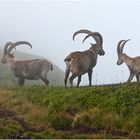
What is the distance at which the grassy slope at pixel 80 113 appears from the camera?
16078 millimetres

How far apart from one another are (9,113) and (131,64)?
982 cm

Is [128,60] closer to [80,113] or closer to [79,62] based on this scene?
[79,62]

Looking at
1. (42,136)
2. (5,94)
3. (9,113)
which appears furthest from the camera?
(5,94)

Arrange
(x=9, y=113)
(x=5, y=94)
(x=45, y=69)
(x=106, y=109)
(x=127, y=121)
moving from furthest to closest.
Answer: (x=45, y=69), (x=5, y=94), (x=9, y=113), (x=106, y=109), (x=127, y=121)

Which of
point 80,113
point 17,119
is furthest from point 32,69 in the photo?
point 80,113

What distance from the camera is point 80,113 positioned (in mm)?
18188

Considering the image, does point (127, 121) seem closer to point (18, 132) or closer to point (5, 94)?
point (18, 132)

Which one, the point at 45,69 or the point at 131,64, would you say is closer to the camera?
the point at 131,64

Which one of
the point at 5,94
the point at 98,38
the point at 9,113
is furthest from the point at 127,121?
the point at 98,38

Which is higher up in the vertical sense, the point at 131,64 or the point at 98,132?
the point at 131,64

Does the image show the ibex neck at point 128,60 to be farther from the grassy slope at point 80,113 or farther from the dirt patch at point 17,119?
the dirt patch at point 17,119

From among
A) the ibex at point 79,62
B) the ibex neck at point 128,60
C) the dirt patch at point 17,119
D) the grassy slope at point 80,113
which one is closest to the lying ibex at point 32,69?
the ibex at point 79,62

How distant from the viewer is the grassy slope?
16078 mm

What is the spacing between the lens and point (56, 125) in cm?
1766
